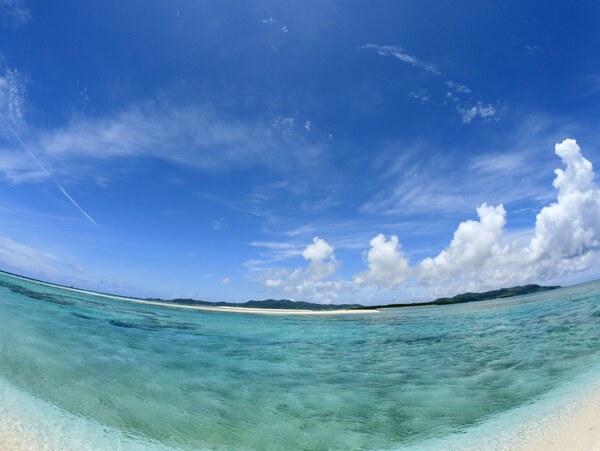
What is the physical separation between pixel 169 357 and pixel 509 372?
17.0 metres

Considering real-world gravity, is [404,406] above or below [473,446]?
below

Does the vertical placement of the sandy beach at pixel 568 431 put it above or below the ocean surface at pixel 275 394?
above

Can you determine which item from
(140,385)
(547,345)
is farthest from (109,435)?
(547,345)

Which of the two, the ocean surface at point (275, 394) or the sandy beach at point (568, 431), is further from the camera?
the ocean surface at point (275, 394)

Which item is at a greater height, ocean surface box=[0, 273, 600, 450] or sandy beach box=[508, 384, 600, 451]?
sandy beach box=[508, 384, 600, 451]

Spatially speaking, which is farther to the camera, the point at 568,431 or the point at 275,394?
the point at 275,394

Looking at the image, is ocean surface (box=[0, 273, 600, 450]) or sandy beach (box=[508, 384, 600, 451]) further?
ocean surface (box=[0, 273, 600, 450])

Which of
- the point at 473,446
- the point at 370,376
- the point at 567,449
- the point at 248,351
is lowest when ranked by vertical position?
the point at 248,351

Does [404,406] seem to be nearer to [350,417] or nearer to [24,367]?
[350,417]

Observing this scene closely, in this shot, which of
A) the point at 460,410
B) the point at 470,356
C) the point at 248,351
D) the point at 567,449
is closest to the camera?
the point at 567,449

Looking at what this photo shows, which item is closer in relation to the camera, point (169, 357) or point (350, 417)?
point (350, 417)

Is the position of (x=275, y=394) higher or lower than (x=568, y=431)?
lower

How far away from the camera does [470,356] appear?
16172 millimetres

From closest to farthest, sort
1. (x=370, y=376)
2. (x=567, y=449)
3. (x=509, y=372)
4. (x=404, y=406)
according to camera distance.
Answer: (x=567, y=449) < (x=404, y=406) < (x=509, y=372) < (x=370, y=376)
